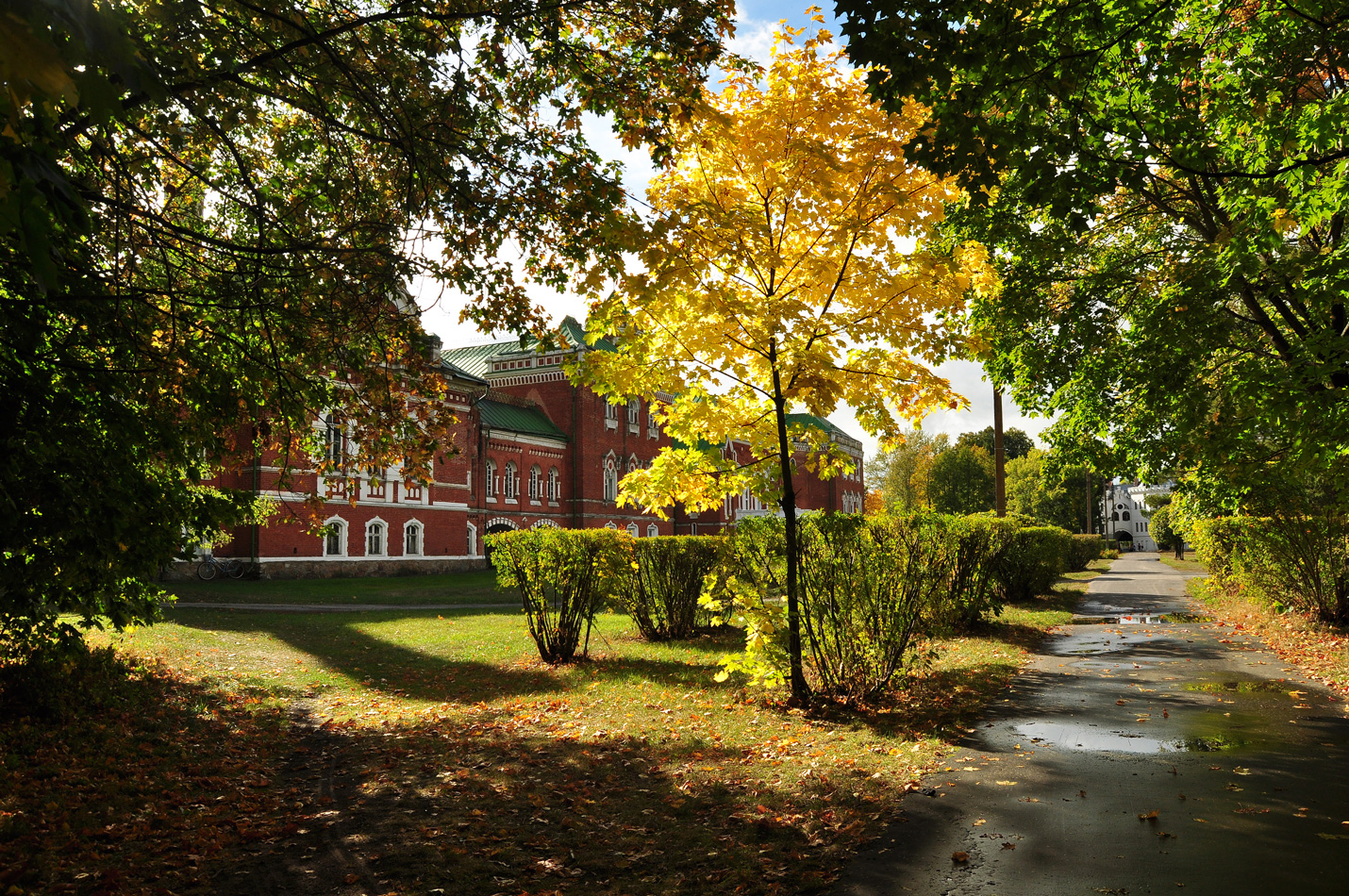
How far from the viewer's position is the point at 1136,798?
5.29 metres

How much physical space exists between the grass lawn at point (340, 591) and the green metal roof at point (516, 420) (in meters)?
13.0

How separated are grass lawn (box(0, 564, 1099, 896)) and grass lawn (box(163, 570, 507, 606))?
44.3ft

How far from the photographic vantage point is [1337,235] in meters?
11.6

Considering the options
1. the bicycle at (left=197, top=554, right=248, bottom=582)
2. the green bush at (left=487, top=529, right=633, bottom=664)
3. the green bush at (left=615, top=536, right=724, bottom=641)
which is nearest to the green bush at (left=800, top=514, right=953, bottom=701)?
the green bush at (left=487, top=529, right=633, bottom=664)

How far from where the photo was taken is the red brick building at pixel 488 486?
104 feet

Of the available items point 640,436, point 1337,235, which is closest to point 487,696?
point 1337,235

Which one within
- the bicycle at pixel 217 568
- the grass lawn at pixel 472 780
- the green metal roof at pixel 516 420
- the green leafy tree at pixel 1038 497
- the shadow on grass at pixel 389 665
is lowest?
the shadow on grass at pixel 389 665

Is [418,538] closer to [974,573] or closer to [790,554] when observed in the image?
[974,573]

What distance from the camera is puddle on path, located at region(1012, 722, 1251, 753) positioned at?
651 centimetres

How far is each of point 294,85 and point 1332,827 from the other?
29.8 ft

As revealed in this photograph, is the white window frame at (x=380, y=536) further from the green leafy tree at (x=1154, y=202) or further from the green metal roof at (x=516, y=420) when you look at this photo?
the green leafy tree at (x=1154, y=202)

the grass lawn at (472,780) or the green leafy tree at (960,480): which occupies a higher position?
the green leafy tree at (960,480)

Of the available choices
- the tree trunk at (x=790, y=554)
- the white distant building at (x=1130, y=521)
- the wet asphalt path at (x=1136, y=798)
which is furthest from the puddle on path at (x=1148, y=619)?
the white distant building at (x=1130, y=521)

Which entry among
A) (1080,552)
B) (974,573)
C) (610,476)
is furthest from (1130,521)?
(974,573)
